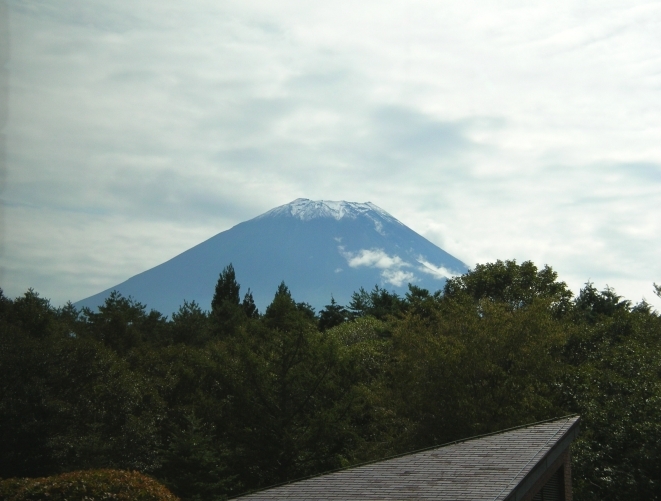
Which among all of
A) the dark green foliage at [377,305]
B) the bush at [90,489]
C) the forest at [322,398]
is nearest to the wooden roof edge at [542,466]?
the forest at [322,398]

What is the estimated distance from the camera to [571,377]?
86.9ft

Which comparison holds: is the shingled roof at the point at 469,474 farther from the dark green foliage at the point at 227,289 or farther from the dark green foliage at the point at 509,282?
the dark green foliage at the point at 227,289

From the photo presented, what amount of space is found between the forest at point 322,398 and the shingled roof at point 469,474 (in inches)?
274

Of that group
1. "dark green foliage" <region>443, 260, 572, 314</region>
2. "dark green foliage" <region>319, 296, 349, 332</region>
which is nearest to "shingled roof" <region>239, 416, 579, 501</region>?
"dark green foliage" <region>443, 260, 572, 314</region>

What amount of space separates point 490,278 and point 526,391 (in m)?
21.4

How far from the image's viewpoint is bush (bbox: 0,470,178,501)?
15.7 metres

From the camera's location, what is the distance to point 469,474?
12578mm

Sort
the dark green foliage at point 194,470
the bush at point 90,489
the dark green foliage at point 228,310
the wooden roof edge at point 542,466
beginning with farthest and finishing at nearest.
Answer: the dark green foliage at point 228,310
the dark green foliage at point 194,470
the bush at point 90,489
the wooden roof edge at point 542,466

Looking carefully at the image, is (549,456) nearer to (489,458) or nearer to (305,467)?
(489,458)

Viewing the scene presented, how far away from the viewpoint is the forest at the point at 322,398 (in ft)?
80.3

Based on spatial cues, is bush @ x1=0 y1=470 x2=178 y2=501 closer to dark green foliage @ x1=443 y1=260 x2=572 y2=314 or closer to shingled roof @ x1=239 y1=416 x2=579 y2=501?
shingled roof @ x1=239 y1=416 x2=579 y2=501

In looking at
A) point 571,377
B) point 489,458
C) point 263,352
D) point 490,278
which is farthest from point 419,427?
point 490,278

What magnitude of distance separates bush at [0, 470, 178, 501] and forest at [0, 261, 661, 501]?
39.5 feet

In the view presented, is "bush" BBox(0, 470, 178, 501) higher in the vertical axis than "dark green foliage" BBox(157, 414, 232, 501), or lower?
higher
